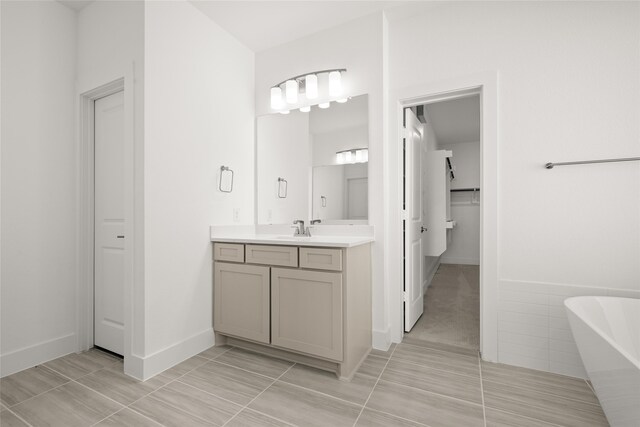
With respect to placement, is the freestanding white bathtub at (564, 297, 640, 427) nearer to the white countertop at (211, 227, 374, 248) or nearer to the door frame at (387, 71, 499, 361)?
the door frame at (387, 71, 499, 361)

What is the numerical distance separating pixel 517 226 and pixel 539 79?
0.98 meters

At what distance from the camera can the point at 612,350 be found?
47.1 inches

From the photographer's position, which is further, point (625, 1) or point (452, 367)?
point (452, 367)

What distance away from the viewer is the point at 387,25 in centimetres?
242

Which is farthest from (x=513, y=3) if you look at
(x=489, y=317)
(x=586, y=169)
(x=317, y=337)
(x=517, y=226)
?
(x=317, y=337)

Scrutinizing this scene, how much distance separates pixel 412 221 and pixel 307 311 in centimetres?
125

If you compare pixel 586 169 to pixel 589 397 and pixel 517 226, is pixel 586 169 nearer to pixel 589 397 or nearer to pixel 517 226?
pixel 517 226

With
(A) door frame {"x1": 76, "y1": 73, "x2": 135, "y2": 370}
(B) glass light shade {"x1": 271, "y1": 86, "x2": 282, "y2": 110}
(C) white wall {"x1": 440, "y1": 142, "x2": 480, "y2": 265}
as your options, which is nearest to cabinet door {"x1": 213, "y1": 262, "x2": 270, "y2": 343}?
(A) door frame {"x1": 76, "y1": 73, "x2": 135, "y2": 370}

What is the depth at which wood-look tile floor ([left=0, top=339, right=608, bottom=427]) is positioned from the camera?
4.97 ft

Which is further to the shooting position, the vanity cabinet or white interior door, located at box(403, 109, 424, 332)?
white interior door, located at box(403, 109, 424, 332)

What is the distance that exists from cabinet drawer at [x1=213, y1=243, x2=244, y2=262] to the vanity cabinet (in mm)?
10

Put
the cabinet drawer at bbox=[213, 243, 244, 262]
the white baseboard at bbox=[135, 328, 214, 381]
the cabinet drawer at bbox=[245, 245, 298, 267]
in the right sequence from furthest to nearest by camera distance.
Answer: the cabinet drawer at bbox=[213, 243, 244, 262], the cabinet drawer at bbox=[245, 245, 298, 267], the white baseboard at bbox=[135, 328, 214, 381]

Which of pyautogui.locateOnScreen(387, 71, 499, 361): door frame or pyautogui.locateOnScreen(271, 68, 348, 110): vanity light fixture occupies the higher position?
pyautogui.locateOnScreen(271, 68, 348, 110): vanity light fixture

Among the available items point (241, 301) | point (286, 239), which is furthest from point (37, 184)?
point (286, 239)
